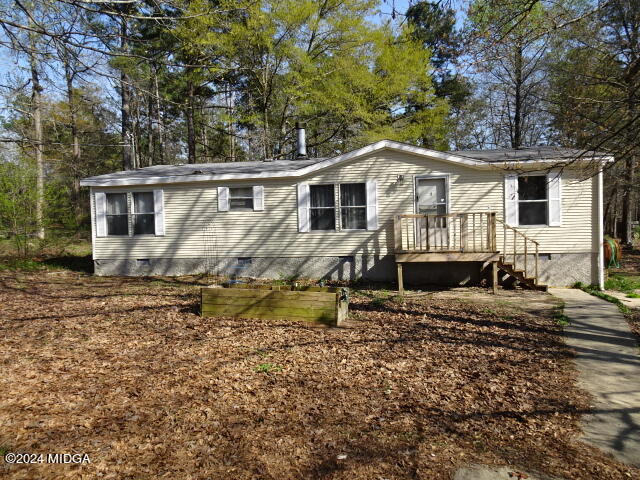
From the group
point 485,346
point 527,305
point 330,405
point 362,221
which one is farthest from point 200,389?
point 362,221

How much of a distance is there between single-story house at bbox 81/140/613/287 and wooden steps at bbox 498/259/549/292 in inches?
1.5

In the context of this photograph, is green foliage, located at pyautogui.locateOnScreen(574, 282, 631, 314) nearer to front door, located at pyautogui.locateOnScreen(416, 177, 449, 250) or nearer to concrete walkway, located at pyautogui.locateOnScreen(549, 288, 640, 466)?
concrete walkway, located at pyautogui.locateOnScreen(549, 288, 640, 466)

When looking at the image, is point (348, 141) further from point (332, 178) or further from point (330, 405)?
point (330, 405)

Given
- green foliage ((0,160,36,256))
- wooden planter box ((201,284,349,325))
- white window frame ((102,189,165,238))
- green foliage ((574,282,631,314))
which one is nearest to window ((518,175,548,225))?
green foliage ((574,282,631,314))

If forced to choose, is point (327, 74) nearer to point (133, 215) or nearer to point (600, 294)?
point (133, 215)

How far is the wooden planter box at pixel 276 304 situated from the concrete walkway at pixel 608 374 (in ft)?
11.2

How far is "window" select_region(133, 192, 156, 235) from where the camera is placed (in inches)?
472

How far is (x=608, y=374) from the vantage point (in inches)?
183

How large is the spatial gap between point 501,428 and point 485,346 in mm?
2379

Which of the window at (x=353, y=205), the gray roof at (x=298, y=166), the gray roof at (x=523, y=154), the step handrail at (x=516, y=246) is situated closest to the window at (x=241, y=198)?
the gray roof at (x=298, y=166)

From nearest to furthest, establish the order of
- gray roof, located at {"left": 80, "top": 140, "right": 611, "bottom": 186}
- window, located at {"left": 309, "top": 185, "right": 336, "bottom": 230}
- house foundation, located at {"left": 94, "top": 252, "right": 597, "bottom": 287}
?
gray roof, located at {"left": 80, "top": 140, "right": 611, "bottom": 186} → house foundation, located at {"left": 94, "top": 252, "right": 597, "bottom": 287} → window, located at {"left": 309, "top": 185, "right": 336, "bottom": 230}

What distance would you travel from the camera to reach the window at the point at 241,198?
11500 mm

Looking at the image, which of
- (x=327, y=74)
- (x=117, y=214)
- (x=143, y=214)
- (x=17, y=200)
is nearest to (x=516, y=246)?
(x=143, y=214)

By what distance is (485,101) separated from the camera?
2470 centimetres
